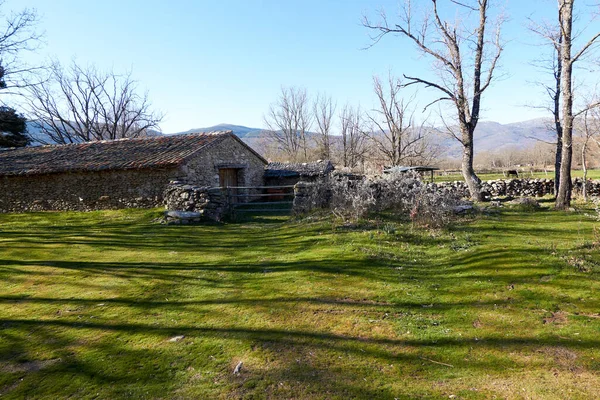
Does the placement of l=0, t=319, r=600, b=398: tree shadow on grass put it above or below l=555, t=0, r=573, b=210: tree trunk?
below

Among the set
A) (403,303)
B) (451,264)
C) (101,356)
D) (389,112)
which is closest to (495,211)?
(451,264)

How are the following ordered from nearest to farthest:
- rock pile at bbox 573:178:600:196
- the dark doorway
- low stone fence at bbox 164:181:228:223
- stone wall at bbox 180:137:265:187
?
low stone fence at bbox 164:181:228:223
stone wall at bbox 180:137:265:187
the dark doorway
rock pile at bbox 573:178:600:196

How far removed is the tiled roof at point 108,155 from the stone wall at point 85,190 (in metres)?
0.40

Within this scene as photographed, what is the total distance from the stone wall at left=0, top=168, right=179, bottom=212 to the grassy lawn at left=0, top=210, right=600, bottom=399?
721cm

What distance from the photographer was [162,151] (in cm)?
1580

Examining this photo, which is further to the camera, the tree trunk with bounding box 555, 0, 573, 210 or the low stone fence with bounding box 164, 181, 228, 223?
the tree trunk with bounding box 555, 0, 573, 210

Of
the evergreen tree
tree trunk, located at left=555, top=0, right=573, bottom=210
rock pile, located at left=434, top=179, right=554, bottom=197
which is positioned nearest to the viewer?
tree trunk, located at left=555, top=0, right=573, bottom=210

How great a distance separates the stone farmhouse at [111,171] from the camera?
14352 millimetres

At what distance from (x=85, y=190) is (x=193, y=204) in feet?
23.1

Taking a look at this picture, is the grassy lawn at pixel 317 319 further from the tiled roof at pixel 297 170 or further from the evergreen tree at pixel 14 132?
the evergreen tree at pixel 14 132

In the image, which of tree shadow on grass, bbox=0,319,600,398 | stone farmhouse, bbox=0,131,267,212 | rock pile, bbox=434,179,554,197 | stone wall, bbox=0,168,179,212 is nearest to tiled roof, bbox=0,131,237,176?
stone farmhouse, bbox=0,131,267,212

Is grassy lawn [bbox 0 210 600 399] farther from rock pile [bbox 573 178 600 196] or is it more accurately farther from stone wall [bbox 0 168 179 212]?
rock pile [bbox 573 178 600 196]

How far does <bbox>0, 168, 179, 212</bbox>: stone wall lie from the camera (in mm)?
14338

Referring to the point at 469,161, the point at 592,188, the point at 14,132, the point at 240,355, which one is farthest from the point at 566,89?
the point at 14,132
